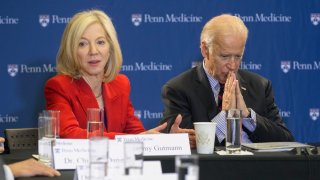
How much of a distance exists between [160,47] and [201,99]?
3.42 ft

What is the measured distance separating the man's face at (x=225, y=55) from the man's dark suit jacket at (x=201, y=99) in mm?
85

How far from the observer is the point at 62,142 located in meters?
2.39

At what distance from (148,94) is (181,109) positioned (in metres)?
0.98

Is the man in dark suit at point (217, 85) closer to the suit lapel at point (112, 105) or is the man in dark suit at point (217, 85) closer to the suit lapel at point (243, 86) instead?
the suit lapel at point (243, 86)

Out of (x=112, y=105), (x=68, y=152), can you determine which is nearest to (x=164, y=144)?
(x=68, y=152)

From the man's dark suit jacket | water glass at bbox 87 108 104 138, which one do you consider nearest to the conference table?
water glass at bbox 87 108 104 138

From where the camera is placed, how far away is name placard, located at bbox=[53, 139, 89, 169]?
7.79ft

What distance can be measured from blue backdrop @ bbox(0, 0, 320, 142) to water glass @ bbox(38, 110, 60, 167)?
197 cm

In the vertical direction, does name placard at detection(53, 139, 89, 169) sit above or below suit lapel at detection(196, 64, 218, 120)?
below

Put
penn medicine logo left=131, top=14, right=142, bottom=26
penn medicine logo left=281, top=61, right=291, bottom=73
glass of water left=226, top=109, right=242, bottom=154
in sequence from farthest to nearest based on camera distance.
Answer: penn medicine logo left=281, top=61, right=291, bottom=73 → penn medicine logo left=131, top=14, right=142, bottom=26 → glass of water left=226, top=109, right=242, bottom=154

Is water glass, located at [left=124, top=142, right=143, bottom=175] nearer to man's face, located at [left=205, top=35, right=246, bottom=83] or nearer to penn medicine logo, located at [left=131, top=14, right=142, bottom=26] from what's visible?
man's face, located at [left=205, top=35, right=246, bottom=83]

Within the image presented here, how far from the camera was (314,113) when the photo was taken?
4.73 meters

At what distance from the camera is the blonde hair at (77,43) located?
3539 millimetres

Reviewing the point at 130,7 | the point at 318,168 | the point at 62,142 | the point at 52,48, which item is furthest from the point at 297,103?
the point at 62,142
